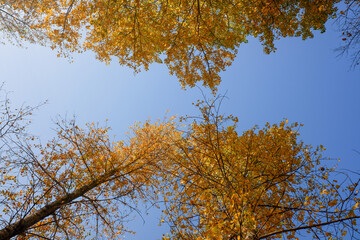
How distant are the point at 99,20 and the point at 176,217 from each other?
5.11 metres

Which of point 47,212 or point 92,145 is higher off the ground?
point 92,145

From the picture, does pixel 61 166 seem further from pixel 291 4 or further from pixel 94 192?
pixel 291 4

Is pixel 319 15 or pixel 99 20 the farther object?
pixel 319 15

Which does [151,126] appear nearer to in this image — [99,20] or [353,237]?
[99,20]

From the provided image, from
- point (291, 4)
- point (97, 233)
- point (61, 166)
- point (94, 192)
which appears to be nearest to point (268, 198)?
point (97, 233)

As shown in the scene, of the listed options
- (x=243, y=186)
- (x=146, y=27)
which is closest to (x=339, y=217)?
(x=243, y=186)

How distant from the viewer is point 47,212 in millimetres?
4879

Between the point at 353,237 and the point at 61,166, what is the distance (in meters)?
7.15

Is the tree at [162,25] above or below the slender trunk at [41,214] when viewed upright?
above

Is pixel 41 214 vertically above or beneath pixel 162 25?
beneath

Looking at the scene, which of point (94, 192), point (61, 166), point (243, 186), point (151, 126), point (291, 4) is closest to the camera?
point (243, 186)

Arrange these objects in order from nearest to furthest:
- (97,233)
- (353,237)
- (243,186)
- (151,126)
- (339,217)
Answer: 1. (353,237)
2. (339,217)
3. (97,233)
4. (243,186)
5. (151,126)

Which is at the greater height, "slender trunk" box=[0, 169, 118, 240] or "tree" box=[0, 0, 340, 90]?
"tree" box=[0, 0, 340, 90]

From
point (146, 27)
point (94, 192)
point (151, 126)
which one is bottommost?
point (94, 192)
